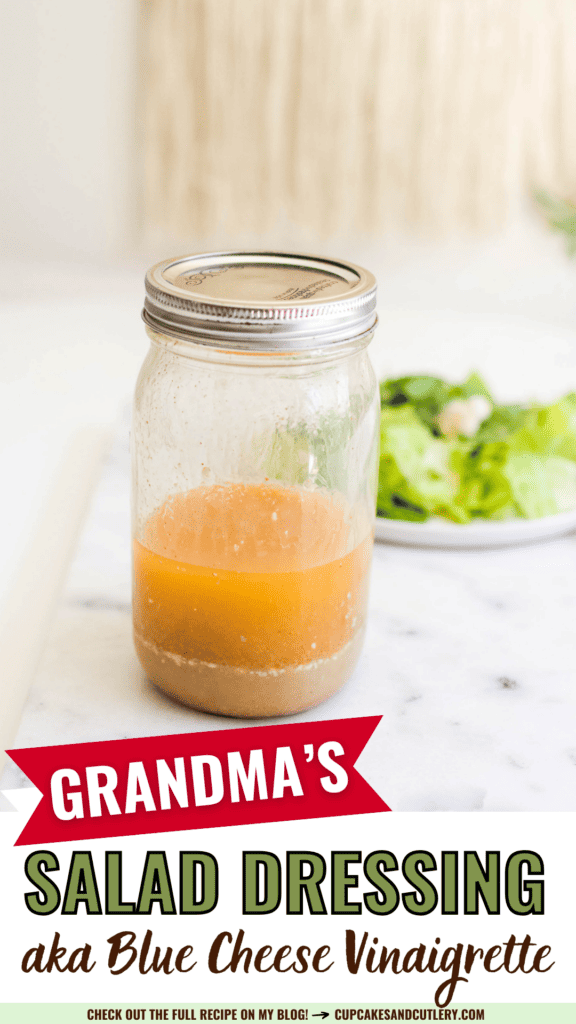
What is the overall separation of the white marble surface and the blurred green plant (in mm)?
1024

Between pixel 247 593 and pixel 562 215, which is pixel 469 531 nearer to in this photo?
pixel 247 593

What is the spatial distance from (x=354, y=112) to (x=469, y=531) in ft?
6.25

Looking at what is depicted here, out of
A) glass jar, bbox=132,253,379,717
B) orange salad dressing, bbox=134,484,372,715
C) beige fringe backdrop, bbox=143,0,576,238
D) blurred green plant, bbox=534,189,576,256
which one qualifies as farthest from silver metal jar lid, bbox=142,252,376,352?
beige fringe backdrop, bbox=143,0,576,238

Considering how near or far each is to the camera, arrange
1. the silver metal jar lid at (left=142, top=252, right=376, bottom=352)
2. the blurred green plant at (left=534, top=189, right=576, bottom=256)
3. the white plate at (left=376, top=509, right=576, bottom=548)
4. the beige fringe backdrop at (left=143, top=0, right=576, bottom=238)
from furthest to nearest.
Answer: the beige fringe backdrop at (left=143, top=0, right=576, bottom=238), the blurred green plant at (left=534, top=189, right=576, bottom=256), the white plate at (left=376, top=509, right=576, bottom=548), the silver metal jar lid at (left=142, top=252, right=376, bottom=352)

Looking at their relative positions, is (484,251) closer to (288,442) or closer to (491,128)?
(491,128)

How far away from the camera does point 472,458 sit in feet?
3.45

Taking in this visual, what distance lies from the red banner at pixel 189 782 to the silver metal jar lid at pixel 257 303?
0.27m

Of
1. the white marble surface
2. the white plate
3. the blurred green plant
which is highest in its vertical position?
the blurred green plant

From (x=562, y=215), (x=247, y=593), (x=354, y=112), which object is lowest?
(x=247, y=593)

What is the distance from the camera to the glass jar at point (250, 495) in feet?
2.13

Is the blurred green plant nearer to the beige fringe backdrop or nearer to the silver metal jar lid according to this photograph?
the beige fringe backdrop

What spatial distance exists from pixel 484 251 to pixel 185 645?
2.27 m

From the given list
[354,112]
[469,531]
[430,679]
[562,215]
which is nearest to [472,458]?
[469,531]

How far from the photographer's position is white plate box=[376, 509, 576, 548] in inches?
38.6
